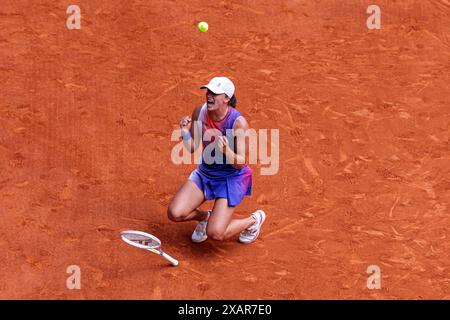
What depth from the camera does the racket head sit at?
920 cm

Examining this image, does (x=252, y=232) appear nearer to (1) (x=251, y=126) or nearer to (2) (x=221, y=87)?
(2) (x=221, y=87)

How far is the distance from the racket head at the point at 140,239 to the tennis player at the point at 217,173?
0.47 metres

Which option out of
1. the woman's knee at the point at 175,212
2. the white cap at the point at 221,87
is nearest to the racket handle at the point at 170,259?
the woman's knee at the point at 175,212

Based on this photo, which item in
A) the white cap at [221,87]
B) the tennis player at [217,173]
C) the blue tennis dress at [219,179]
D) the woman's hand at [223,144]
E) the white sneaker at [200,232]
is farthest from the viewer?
the white sneaker at [200,232]

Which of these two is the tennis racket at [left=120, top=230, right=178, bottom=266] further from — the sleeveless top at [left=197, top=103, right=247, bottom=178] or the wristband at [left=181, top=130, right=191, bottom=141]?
the wristband at [left=181, top=130, right=191, bottom=141]

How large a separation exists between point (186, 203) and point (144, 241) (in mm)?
641

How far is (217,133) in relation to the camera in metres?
9.45

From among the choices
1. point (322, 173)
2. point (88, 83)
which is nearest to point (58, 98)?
point (88, 83)

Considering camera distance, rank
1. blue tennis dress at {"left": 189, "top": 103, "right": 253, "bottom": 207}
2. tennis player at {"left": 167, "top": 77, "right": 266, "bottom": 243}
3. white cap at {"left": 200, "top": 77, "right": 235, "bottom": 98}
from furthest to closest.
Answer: blue tennis dress at {"left": 189, "top": 103, "right": 253, "bottom": 207} → tennis player at {"left": 167, "top": 77, "right": 266, "bottom": 243} → white cap at {"left": 200, "top": 77, "right": 235, "bottom": 98}

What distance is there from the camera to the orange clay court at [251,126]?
31.4 feet

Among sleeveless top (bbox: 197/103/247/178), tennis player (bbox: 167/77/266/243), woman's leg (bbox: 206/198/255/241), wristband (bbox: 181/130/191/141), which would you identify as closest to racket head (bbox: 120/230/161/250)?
tennis player (bbox: 167/77/266/243)

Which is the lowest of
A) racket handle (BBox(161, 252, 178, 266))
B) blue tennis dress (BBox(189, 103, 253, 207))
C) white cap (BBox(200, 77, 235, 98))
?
racket handle (BBox(161, 252, 178, 266))

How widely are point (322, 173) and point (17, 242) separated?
3707 millimetres

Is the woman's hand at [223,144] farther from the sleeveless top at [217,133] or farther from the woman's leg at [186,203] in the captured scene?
the woman's leg at [186,203]
